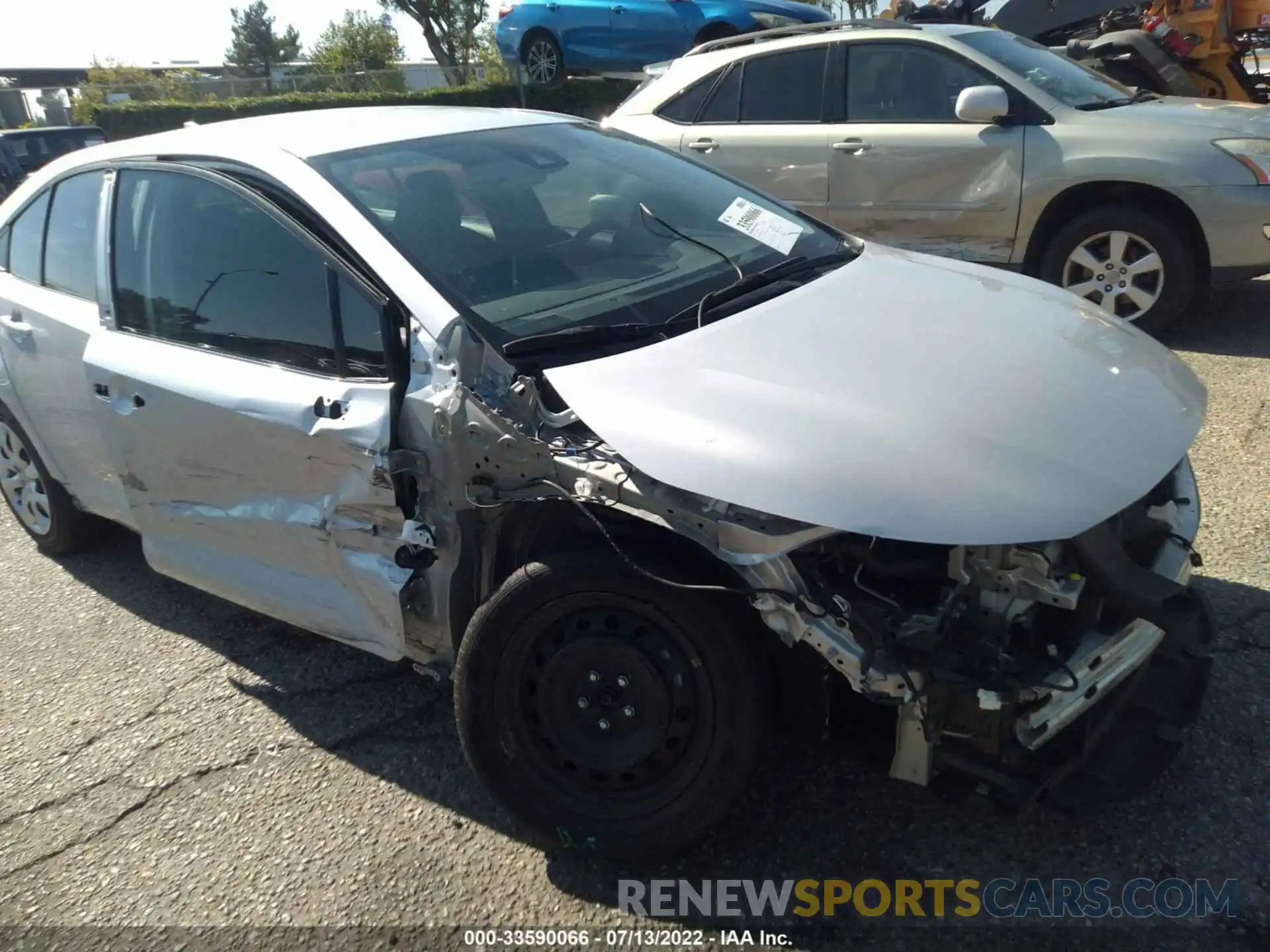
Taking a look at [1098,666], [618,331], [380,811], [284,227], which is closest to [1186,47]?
[618,331]

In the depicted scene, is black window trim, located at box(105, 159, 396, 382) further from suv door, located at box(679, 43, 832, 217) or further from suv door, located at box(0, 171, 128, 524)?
suv door, located at box(679, 43, 832, 217)

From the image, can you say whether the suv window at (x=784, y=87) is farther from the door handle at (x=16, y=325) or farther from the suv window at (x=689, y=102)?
the door handle at (x=16, y=325)

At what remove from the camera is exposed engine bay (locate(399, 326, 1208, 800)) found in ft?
7.05

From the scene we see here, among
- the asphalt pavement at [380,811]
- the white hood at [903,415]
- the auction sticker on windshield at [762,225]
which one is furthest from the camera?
the auction sticker on windshield at [762,225]

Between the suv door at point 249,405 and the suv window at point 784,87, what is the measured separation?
4423 mm

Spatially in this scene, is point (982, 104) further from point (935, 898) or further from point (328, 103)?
point (328, 103)

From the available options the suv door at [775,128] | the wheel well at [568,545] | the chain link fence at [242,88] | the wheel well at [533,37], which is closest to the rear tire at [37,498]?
the wheel well at [568,545]

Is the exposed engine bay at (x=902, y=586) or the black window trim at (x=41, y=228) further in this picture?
the black window trim at (x=41, y=228)

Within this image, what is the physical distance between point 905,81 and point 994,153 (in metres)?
0.76

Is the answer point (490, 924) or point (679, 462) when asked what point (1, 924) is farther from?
point (679, 462)

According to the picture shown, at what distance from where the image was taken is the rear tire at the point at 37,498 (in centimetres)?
432

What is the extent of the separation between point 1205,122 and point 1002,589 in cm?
485

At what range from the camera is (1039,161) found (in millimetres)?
5961

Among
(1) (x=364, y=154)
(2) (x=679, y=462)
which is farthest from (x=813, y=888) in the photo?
(1) (x=364, y=154)
